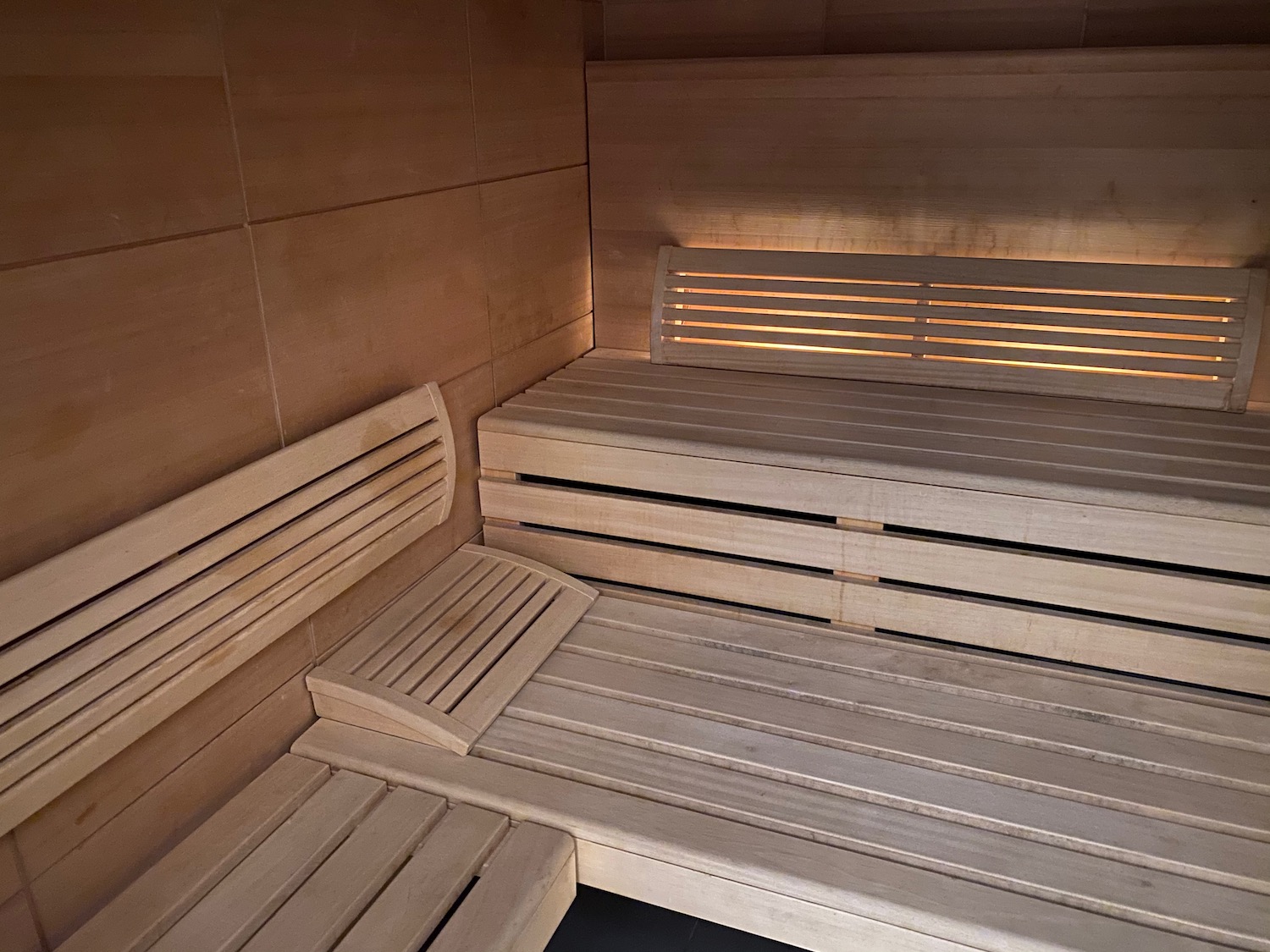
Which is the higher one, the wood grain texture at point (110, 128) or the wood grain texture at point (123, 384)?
the wood grain texture at point (110, 128)

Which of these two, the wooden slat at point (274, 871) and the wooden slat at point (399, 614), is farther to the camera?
the wooden slat at point (399, 614)

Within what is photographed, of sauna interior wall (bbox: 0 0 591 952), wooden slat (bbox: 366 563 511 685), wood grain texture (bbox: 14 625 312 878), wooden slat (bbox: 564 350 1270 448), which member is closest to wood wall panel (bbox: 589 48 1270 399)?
wooden slat (bbox: 564 350 1270 448)

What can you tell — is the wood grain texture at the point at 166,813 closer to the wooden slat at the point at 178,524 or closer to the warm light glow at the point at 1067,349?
the wooden slat at the point at 178,524

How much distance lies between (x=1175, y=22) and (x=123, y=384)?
2.71m

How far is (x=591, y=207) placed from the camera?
318cm

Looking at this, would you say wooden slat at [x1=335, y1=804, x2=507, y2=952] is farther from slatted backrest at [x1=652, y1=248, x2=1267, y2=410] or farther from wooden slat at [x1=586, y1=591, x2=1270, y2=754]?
slatted backrest at [x1=652, y1=248, x2=1267, y2=410]

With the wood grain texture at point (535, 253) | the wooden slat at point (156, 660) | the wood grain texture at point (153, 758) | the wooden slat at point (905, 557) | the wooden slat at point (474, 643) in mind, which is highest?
the wood grain texture at point (535, 253)

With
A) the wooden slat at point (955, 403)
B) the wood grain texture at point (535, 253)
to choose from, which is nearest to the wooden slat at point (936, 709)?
the wooden slat at point (955, 403)

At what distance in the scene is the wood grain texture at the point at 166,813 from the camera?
1520mm

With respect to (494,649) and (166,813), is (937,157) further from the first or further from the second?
(166,813)

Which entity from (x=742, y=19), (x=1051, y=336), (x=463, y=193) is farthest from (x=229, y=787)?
(x=742, y=19)

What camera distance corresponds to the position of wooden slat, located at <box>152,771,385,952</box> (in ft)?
4.95

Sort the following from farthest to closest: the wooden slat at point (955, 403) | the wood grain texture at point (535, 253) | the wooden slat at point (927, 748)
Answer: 1. the wood grain texture at point (535, 253)
2. the wooden slat at point (955, 403)
3. the wooden slat at point (927, 748)

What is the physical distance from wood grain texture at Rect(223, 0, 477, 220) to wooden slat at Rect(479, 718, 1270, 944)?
3.86ft
